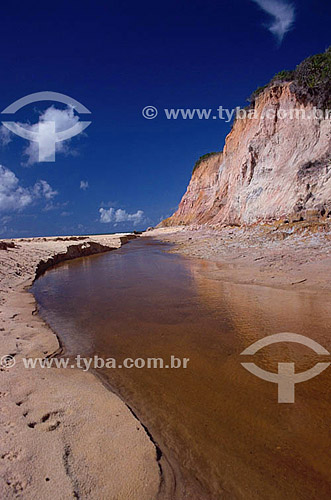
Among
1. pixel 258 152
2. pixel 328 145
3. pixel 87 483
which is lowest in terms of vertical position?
pixel 87 483

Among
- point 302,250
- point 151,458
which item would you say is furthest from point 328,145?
point 151,458

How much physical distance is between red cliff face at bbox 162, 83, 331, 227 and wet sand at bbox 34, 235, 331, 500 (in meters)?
8.36

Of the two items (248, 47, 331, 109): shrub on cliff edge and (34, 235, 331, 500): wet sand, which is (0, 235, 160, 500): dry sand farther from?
(248, 47, 331, 109): shrub on cliff edge

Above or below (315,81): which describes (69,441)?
below

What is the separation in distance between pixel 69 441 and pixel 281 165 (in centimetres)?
1787

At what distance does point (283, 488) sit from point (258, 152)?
69.0 feet

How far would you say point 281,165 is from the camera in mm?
16250

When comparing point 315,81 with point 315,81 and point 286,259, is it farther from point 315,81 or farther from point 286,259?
point 286,259

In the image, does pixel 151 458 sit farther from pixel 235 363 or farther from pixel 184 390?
pixel 235 363

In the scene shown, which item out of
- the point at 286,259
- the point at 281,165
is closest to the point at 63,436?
the point at 286,259

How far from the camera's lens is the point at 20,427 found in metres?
1.83

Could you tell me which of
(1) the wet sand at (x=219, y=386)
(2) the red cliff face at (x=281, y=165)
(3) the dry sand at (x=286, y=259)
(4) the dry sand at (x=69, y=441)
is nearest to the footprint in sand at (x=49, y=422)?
(4) the dry sand at (x=69, y=441)

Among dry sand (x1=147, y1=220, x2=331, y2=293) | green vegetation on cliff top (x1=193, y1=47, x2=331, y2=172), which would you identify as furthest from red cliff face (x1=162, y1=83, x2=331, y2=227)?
dry sand (x1=147, y1=220, x2=331, y2=293)

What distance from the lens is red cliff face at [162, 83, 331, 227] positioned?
12.7 metres
